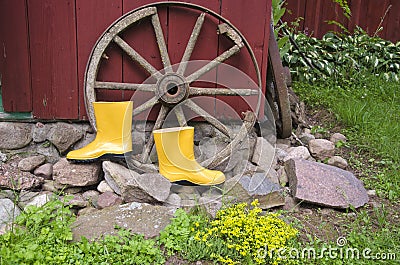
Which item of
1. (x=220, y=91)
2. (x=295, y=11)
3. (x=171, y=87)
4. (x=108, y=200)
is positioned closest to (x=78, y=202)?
(x=108, y=200)

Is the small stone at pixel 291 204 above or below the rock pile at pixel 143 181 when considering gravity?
below

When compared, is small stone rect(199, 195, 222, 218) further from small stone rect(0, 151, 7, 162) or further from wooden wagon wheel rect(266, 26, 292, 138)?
small stone rect(0, 151, 7, 162)

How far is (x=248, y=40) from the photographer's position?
345 cm

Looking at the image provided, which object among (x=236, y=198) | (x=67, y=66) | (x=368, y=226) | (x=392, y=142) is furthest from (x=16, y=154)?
(x=392, y=142)

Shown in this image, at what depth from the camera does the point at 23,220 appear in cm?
262

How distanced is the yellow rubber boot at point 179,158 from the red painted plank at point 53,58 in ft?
2.56

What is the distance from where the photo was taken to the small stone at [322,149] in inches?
148

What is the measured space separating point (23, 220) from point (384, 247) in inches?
78.2

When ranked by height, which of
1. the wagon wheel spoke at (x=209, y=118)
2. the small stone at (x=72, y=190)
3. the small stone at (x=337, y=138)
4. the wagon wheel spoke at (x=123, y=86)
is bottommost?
the small stone at (x=72, y=190)

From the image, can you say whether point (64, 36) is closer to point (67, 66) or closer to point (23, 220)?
point (67, 66)

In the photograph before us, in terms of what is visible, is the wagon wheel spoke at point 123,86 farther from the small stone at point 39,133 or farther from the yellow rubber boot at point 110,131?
the small stone at point 39,133

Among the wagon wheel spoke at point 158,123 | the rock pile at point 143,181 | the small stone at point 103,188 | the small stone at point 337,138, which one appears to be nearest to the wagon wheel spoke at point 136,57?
the wagon wheel spoke at point 158,123

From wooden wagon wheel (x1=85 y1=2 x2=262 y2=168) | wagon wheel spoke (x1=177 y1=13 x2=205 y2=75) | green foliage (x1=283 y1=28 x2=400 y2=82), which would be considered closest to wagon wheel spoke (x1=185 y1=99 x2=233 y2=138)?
wooden wagon wheel (x1=85 y1=2 x2=262 y2=168)

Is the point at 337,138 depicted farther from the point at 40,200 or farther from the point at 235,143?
the point at 40,200
